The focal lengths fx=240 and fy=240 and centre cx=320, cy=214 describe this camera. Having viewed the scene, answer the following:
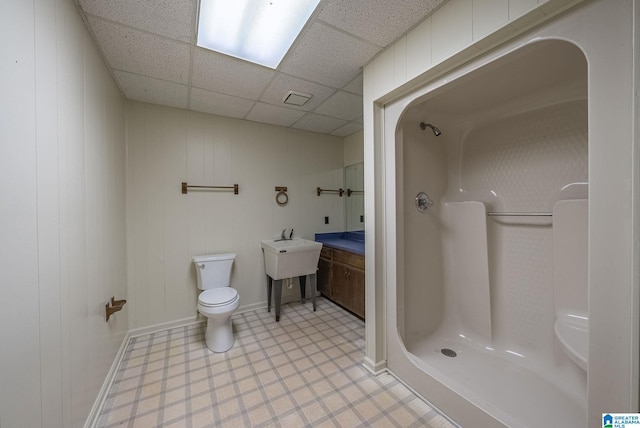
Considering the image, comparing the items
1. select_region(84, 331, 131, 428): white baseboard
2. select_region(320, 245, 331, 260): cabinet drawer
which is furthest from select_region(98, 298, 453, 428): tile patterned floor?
select_region(320, 245, 331, 260): cabinet drawer

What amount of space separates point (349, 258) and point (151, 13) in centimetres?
235

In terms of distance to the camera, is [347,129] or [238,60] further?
[347,129]

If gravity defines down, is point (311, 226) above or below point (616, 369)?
above

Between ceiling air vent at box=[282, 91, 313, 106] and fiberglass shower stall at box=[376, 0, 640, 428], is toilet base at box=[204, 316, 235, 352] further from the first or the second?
ceiling air vent at box=[282, 91, 313, 106]

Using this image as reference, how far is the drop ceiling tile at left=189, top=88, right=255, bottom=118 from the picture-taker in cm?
216

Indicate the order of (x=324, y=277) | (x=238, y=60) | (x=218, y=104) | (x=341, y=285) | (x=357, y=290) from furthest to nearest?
(x=324, y=277) < (x=341, y=285) < (x=357, y=290) < (x=218, y=104) < (x=238, y=60)

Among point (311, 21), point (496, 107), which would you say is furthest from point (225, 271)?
point (496, 107)

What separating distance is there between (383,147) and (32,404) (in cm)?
200

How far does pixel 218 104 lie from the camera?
2.34 metres

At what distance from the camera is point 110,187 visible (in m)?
1.77

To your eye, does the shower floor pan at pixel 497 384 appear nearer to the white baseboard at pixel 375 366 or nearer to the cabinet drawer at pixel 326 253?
the white baseboard at pixel 375 366

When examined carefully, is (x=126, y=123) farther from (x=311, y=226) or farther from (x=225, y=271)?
(x=311, y=226)

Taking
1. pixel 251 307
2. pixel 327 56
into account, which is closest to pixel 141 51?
pixel 327 56

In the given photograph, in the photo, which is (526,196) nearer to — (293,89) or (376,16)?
(376,16)
